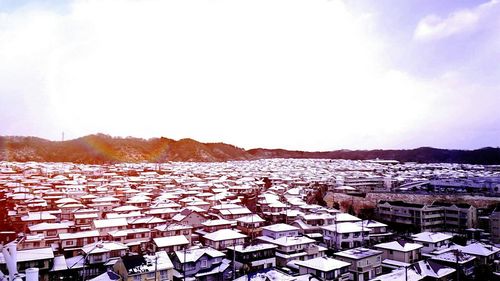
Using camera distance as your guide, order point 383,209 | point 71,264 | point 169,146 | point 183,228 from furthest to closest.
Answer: point 169,146
point 383,209
point 183,228
point 71,264

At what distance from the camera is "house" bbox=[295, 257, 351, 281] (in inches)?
787

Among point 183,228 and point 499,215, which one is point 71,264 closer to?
point 183,228

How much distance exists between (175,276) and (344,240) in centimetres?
1383

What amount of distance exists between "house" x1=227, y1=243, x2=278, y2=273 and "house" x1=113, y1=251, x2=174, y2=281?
467 centimetres

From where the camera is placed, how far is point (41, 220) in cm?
2969

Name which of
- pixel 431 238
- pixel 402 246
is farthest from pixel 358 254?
pixel 431 238

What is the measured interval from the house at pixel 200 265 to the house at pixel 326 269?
4477 mm

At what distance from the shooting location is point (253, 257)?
904 inches

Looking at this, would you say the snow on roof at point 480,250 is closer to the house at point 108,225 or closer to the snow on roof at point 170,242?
the snow on roof at point 170,242

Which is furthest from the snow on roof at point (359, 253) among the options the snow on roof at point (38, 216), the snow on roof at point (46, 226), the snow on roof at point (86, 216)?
the snow on roof at point (38, 216)

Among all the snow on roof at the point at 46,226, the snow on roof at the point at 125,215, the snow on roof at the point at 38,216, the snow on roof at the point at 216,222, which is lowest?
the snow on roof at the point at 216,222

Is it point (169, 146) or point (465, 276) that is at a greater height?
point (169, 146)

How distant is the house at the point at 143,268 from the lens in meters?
18.6

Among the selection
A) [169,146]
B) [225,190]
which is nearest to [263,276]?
[225,190]
